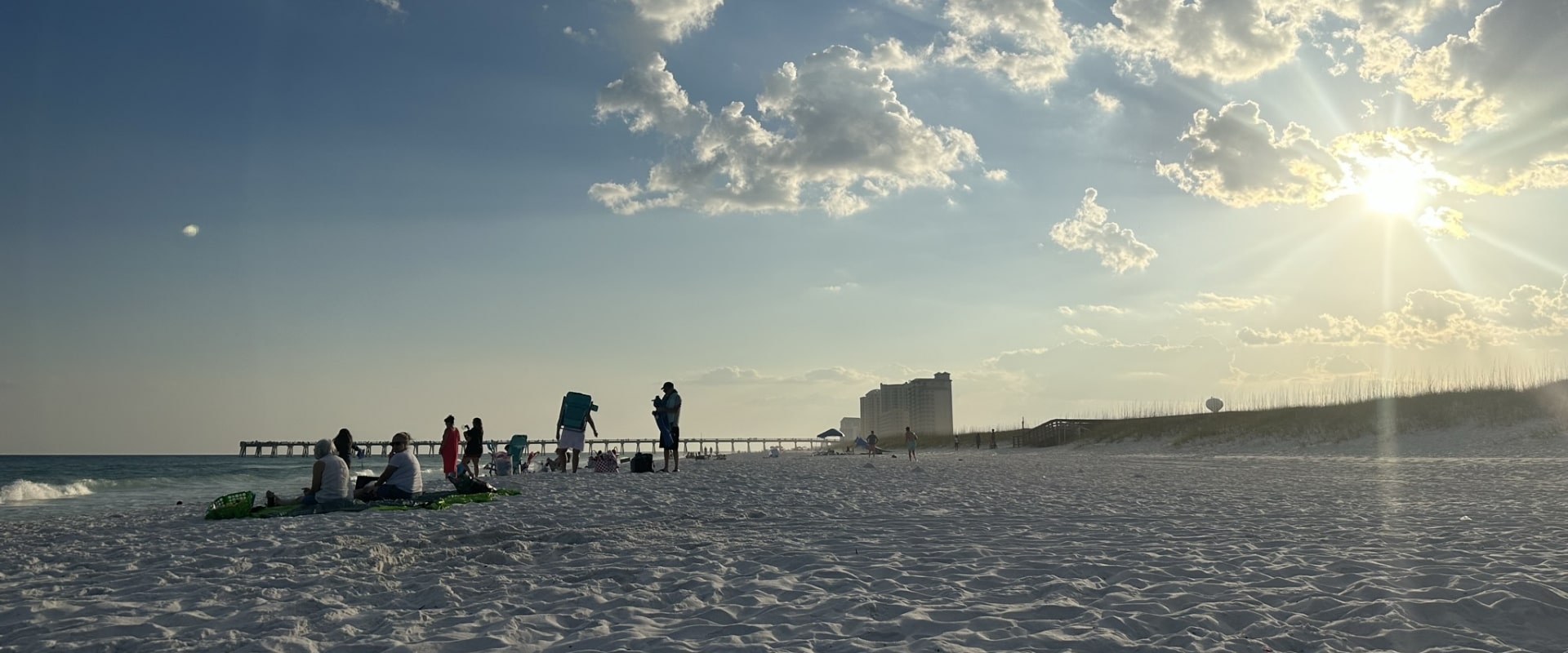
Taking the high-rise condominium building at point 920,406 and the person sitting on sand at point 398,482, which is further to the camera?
the high-rise condominium building at point 920,406

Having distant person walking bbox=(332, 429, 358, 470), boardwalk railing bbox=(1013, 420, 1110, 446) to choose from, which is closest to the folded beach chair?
distant person walking bbox=(332, 429, 358, 470)

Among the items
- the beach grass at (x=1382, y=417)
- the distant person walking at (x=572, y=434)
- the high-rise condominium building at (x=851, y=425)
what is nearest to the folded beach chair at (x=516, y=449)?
the distant person walking at (x=572, y=434)

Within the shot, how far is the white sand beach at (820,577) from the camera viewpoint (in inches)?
164

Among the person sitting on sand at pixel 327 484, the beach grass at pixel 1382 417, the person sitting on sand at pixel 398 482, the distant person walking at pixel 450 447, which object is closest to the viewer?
the person sitting on sand at pixel 327 484

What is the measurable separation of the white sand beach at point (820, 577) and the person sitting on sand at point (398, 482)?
100cm

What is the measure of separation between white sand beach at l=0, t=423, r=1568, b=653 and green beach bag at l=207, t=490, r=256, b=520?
1.45ft

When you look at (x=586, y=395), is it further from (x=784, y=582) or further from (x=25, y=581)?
(x=784, y=582)

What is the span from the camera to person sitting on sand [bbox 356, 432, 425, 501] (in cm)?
1052

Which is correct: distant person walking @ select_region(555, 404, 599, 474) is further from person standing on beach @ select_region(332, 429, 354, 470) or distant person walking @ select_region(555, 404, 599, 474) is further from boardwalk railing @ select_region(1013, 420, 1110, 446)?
boardwalk railing @ select_region(1013, 420, 1110, 446)

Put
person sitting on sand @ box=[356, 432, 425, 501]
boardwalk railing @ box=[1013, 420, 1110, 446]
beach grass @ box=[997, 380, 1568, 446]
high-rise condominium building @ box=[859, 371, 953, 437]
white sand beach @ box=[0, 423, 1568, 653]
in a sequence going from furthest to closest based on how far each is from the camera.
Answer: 1. high-rise condominium building @ box=[859, 371, 953, 437]
2. boardwalk railing @ box=[1013, 420, 1110, 446]
3. beach grass @ box=[997, 380, 1568, 446]
4. person sitting on sand @ box=[356, 432, 425, 501]
5. white sand beach @ box=[0, 423, 1568, 653]

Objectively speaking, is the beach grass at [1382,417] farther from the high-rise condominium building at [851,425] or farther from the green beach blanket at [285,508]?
the high-rise condominium building at [851,425]

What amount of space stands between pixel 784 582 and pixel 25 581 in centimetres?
530

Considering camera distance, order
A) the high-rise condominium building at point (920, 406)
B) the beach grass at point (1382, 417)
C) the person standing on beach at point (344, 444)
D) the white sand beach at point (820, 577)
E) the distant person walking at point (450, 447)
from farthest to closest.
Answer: the high-rise condominium building at point (920, 406) → the beach grass at point (1382, 417) → the distant person walking at point (450, 447) → the person standing on beach at point (344, 444) → the white sand beach at point (820, 577)

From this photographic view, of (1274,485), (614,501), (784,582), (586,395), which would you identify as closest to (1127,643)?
(784,582)
